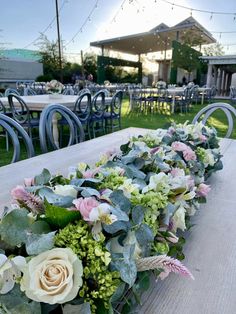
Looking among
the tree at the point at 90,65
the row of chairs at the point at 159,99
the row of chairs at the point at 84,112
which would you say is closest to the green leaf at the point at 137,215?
the row of chairs at the point at 84,112

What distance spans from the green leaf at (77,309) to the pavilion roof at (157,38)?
1493 cm

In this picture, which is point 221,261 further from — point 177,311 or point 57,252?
point 57,252

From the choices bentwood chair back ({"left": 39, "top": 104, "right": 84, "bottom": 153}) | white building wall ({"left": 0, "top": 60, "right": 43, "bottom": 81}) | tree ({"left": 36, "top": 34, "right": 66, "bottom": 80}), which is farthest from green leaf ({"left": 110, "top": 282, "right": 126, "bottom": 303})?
white building wall ({"left": 0, "top": 60, "right": 43, "bottom": 81})

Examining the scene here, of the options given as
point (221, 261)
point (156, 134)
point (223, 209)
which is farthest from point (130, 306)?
point (156, 134)

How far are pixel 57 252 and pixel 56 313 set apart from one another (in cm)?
9

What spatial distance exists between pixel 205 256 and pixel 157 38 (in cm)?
1707

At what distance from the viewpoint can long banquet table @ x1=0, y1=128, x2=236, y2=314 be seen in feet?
1.57

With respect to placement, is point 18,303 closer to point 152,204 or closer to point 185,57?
point 152,204

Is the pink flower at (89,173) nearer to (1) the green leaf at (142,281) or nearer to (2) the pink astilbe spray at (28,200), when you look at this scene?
(2) the pink astilbe spray at (28,200)

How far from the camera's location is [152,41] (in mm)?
16578

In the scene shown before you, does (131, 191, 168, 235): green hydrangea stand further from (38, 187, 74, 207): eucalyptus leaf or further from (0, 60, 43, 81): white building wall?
(0, 60, 43, 81): white building wall

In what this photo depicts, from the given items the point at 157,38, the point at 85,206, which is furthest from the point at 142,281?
the point at 157,38

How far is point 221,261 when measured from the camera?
0.60 m

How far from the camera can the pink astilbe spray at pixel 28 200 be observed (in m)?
0.48
